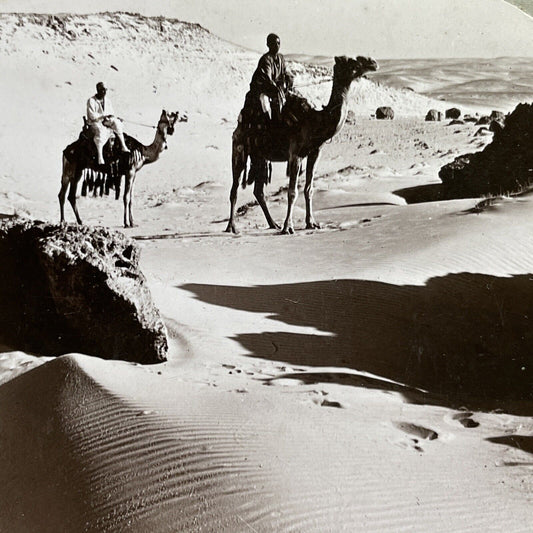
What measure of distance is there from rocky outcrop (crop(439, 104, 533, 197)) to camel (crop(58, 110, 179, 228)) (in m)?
6.68

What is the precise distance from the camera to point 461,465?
4.08 m

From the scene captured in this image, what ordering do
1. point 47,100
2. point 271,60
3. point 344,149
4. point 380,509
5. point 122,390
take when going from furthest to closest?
point 47,100, point 344,149, point 271,60, point 122,390, point 380,509

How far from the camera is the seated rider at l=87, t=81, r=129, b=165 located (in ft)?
47.1

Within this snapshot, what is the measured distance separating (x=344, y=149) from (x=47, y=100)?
14895 millimetres

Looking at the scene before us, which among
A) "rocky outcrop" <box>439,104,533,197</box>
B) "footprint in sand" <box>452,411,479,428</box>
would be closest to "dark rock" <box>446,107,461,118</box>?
"rocky outcrop" <box>439,104,533,197</box>

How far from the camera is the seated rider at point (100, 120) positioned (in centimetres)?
1435

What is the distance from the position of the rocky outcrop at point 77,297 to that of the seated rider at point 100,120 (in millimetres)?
8067

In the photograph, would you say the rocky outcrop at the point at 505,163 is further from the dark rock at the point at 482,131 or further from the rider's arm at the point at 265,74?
the dark rock at the point at 482,131

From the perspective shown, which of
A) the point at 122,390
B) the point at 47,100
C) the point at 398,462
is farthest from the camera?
the point at 47,100

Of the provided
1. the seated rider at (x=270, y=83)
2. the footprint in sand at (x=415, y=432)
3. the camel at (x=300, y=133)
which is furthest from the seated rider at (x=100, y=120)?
the footprint in sand at (x=415, y=432)

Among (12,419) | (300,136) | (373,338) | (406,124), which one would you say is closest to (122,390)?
(12,419)

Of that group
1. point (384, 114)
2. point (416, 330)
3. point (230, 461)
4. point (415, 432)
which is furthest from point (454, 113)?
point (230, 461)

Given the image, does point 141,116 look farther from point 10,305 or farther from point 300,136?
point 10,305

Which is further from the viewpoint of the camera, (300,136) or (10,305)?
(300,136)
